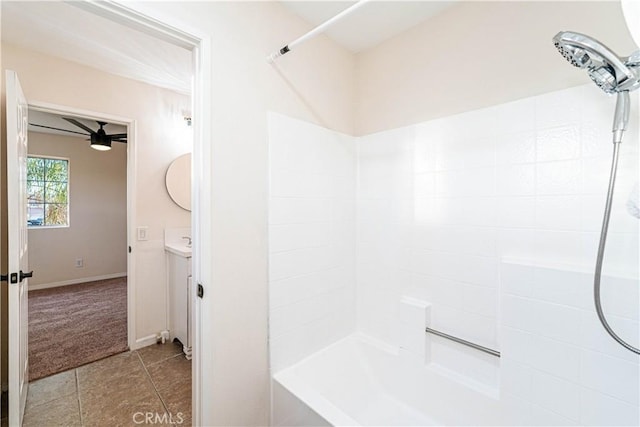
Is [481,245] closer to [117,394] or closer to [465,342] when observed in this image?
[465,342]

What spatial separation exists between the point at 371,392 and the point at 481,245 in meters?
1.10

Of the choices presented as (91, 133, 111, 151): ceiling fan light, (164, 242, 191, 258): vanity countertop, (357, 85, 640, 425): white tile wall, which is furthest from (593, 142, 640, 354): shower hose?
(91, 133, 111, 151): ceiling fan light

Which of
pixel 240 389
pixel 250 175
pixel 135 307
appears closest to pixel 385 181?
pixel 250 175

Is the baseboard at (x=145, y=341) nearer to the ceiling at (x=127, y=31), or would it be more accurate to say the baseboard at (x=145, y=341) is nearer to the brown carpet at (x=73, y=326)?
the brown carpet at (x=73, y=326)

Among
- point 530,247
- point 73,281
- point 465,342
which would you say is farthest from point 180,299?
point 73,281

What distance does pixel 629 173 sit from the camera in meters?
1.04

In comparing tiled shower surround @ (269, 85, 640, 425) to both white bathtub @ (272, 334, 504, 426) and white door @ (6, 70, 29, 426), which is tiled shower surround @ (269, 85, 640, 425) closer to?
white bathtub @ (272, 334, 504, 426)

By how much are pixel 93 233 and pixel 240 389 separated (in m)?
4.84

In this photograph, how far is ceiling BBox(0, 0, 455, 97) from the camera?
60.4 inches

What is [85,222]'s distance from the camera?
4621mm

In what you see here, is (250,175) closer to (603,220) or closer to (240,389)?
(240,389)

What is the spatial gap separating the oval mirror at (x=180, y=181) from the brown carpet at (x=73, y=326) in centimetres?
139

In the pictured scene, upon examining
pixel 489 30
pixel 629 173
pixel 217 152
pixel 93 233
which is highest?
pixel 489 30

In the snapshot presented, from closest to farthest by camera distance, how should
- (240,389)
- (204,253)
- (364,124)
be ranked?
1. (204,253)
2. (240,389)
3. (364,124)
